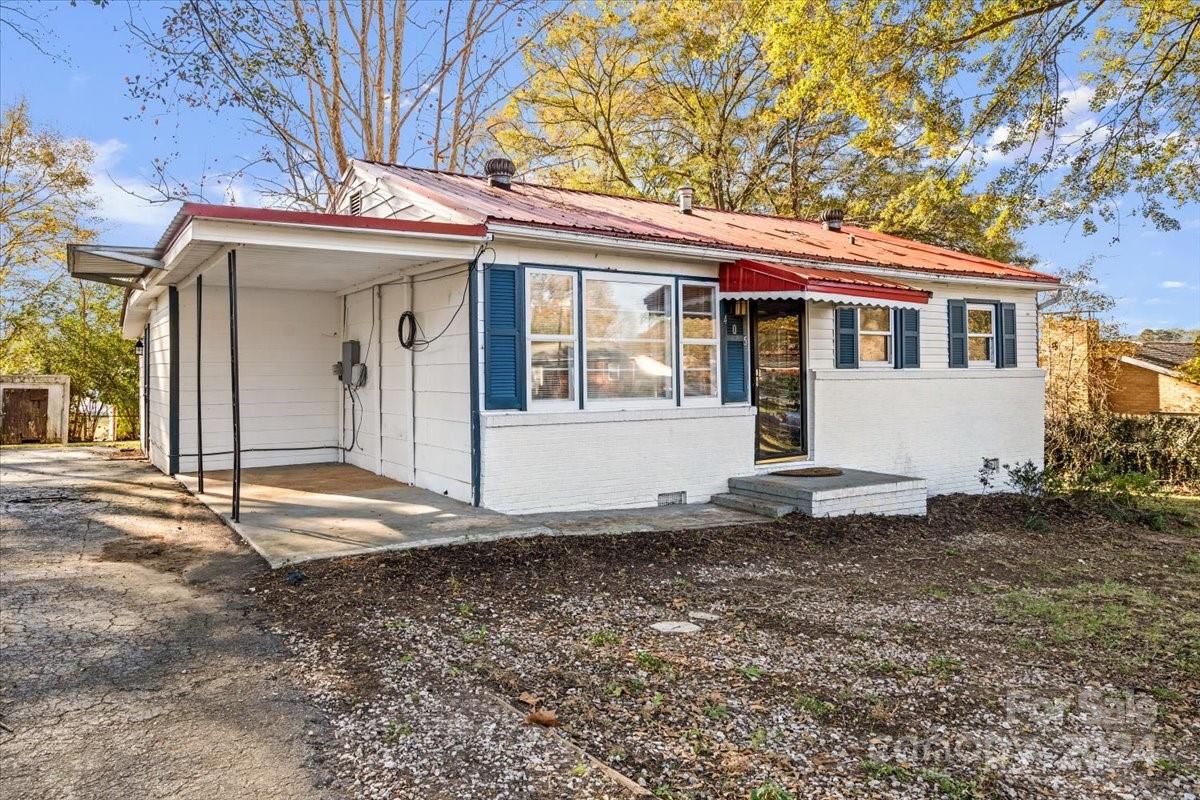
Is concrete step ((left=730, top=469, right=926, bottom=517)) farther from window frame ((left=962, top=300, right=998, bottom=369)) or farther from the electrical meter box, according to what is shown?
the electrical meter box

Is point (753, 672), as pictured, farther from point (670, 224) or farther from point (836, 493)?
point (670, 224)

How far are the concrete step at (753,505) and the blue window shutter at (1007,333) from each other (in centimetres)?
613

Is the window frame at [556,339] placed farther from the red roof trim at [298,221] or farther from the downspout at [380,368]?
the downspout at [380,368]

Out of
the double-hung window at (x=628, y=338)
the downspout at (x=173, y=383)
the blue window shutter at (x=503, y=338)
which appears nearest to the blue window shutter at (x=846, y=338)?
the double-hung window at (x=628, y=338)

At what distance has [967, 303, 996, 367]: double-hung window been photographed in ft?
39.2

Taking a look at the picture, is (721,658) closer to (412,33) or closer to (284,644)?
(284,644)

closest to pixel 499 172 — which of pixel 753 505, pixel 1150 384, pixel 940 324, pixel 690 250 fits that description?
pixel 690 250

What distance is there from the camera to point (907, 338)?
1107cm

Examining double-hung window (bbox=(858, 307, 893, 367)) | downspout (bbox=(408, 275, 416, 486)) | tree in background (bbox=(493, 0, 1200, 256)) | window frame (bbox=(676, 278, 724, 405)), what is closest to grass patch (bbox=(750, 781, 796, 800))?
window frame (bbox=(676, 278, 724, 405))

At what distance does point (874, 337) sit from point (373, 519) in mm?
7300

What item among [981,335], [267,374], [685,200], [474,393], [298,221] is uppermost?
[685,200]

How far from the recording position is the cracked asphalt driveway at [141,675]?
2785 mm

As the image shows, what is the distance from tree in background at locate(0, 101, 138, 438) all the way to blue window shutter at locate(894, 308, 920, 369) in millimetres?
16090

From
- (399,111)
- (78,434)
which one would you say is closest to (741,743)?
(399,111)
